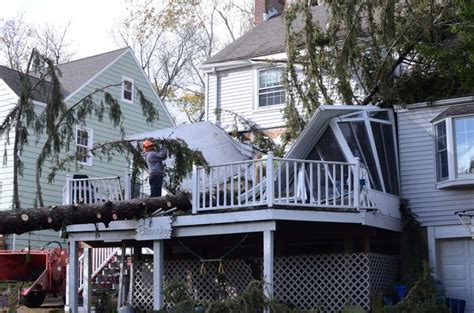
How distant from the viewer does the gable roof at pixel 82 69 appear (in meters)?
29.1

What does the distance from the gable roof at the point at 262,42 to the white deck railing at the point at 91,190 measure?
6.83 meters

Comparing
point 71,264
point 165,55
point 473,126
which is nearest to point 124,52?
point 165,55

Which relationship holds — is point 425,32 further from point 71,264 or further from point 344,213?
point 71,264

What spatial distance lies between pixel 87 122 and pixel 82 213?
46.2 ft

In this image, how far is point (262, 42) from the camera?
23.5 meters

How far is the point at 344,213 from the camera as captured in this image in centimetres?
1506

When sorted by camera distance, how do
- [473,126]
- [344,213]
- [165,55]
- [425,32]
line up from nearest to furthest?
1. [344,213]
2. [473,126]
3. [425,32]
4. [165,55]

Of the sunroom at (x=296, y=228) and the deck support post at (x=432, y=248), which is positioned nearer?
the sunroom at (x=296, y=228)

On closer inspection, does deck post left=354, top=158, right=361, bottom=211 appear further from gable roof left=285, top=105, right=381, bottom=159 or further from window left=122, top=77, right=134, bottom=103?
window left=122, top=77, right=134, bottom=103

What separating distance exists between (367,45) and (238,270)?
634cm

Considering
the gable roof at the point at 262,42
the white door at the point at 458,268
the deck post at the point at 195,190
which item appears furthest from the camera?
the gable roof at the point at 262,42

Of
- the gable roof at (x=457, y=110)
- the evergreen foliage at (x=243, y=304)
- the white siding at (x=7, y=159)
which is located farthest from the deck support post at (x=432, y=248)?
the white siding at (x=7, y=159)

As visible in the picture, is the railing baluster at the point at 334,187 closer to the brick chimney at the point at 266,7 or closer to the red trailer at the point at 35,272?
the red trailer at the point at 35,272

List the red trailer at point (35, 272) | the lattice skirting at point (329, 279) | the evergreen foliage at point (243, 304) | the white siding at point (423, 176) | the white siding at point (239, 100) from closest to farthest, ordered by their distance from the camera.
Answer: the evergreen foliage at point (243, 304) → the lattice skirting at point (329, 279) → the white siding at point (423, 176) → the red trailer at point (35, 272) → the white siding at point (239, 100)
